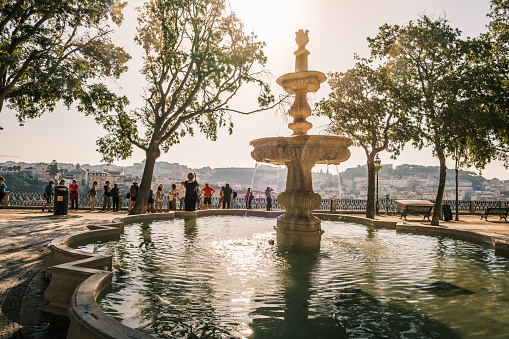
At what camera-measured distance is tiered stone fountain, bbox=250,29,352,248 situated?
6316 millimetres

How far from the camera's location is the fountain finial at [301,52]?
790 cm

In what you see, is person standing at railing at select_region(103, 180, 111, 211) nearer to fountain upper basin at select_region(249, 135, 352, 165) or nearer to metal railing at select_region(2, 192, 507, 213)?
metal railing at select_region(2, 192, 507, 213)

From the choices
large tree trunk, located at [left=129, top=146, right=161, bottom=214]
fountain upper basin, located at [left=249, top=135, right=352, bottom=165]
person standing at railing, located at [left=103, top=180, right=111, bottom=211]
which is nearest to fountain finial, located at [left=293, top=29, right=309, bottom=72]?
fountain upper basin, located at [left=249, top=135, right=352, bottom=165]

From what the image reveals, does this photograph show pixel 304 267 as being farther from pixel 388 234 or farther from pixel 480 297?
pixel 388 234

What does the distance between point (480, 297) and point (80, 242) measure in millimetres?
6358

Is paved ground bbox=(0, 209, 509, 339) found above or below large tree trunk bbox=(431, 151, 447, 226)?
below

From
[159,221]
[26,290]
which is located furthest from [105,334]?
[159,221]

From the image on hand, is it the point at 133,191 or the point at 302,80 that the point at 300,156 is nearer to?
the point at 302,80

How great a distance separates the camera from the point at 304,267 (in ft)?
16.0

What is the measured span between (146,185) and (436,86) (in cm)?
1497

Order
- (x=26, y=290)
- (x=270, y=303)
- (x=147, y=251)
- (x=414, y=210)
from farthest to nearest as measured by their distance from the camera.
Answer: (x=414, y=210), (x=147, y=251), (x=26, y=290), (x=270, y=303)

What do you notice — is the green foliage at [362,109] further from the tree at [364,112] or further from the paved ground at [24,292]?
the paved ground at [24,292]

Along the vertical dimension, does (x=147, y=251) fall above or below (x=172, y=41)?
below

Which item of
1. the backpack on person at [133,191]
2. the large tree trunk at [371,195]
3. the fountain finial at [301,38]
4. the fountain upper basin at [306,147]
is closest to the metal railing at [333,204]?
the large tree trunk at [371,195]
